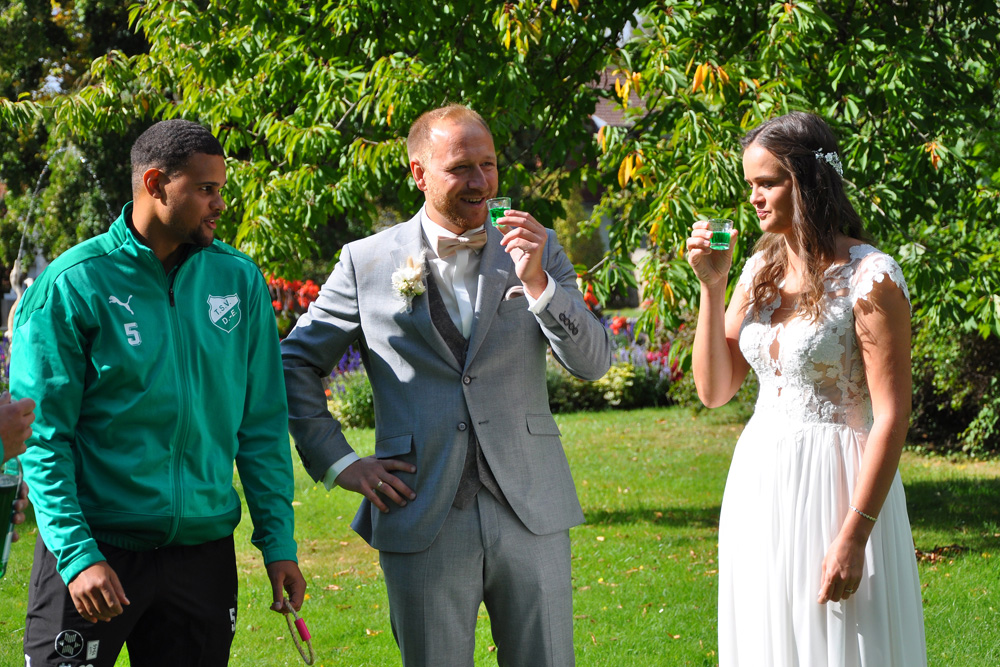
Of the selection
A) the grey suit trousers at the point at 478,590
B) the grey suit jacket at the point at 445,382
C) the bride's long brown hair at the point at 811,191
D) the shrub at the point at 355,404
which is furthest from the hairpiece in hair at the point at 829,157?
the shrub at the point at 355,404

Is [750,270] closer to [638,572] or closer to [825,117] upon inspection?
[825,117]

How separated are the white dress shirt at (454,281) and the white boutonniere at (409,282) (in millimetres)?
100

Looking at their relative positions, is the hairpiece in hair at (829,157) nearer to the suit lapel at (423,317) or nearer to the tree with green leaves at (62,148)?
the suit lapel at (423,317)

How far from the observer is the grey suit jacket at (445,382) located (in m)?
2.93

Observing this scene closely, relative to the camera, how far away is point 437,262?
10.1 ft

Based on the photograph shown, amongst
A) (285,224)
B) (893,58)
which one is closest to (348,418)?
(285,224)

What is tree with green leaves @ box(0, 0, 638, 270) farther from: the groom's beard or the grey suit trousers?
the grey suit trousers

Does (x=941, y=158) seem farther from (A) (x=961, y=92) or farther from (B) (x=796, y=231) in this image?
(B) (x=796, y=231)

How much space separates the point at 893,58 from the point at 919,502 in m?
4.68

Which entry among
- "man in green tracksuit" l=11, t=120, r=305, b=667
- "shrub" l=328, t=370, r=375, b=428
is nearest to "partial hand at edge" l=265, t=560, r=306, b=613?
"man in green tracksuit" l=11, t=120, r=305, b=667

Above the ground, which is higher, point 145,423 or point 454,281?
point 454,281

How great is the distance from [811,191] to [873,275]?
347 mm

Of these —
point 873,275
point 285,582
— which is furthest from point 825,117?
point 285,582

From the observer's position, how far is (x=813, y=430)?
3.14 metres
